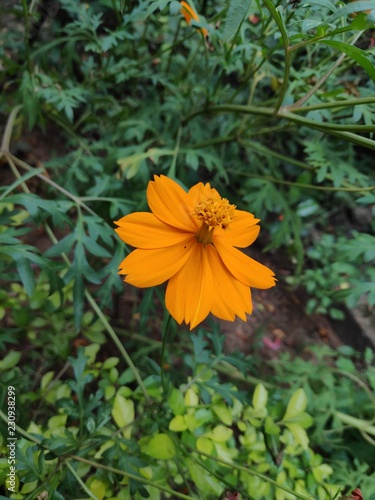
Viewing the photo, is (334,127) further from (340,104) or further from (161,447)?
(161,447)

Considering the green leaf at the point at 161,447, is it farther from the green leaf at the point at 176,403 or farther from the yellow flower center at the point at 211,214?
the yellow flower center at the point at 211,214

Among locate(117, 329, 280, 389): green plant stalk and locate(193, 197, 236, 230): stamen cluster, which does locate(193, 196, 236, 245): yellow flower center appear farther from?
locate(117, 329, 280, 389): green plant stalk

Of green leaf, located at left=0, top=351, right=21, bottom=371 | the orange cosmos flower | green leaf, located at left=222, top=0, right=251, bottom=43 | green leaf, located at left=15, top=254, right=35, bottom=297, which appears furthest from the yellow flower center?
green leaf, located at left=0, top=351, right=21, bottom=371

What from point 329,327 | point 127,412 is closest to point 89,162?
point 127,412

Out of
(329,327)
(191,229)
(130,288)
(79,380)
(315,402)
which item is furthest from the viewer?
(329,327)

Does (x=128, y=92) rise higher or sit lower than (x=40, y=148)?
higher

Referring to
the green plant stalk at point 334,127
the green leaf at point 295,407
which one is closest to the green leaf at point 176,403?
the green leaf at point 295,407

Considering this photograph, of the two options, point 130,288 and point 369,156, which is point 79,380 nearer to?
point 130,288
